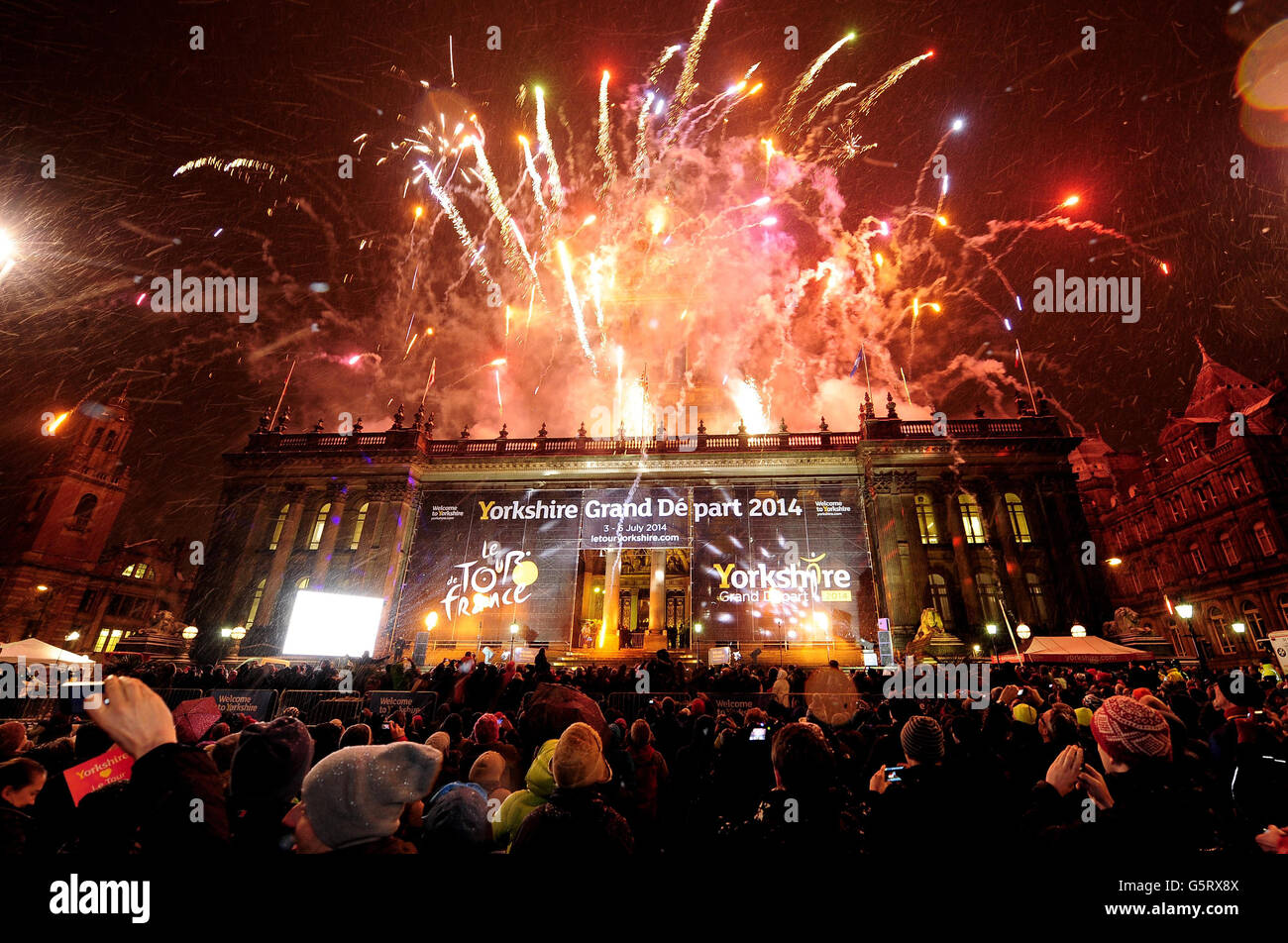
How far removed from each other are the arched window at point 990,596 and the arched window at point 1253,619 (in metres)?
18.6

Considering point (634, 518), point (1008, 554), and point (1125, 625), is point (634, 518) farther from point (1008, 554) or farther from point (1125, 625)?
point (1125, 625)

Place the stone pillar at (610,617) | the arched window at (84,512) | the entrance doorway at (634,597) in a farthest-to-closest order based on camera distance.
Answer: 1. the arched window at (84,512)
2. the entrance doorway at (634,597)
3. the stone pillar at (610,617)

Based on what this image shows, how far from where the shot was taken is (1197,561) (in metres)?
35.2

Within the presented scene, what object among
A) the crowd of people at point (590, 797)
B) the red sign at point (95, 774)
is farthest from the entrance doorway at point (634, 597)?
the red sign at point (95, 774)

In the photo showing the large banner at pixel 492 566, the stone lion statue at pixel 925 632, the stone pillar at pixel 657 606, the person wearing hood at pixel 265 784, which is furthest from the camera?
the large banner at pixel 492 566

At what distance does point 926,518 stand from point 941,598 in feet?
13.0

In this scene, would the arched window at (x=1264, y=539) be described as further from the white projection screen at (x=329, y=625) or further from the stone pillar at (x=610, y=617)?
the white projection screen at (x=329, y=625)

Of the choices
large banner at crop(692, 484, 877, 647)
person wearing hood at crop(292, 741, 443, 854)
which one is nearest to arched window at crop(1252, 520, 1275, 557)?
large banner at crop(692, 484, 877, 647)

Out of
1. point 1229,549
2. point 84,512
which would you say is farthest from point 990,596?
point 84,512

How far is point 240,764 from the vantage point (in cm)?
223

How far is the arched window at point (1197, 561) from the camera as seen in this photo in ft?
113

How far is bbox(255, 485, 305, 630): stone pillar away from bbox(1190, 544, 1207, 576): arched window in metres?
56.0
